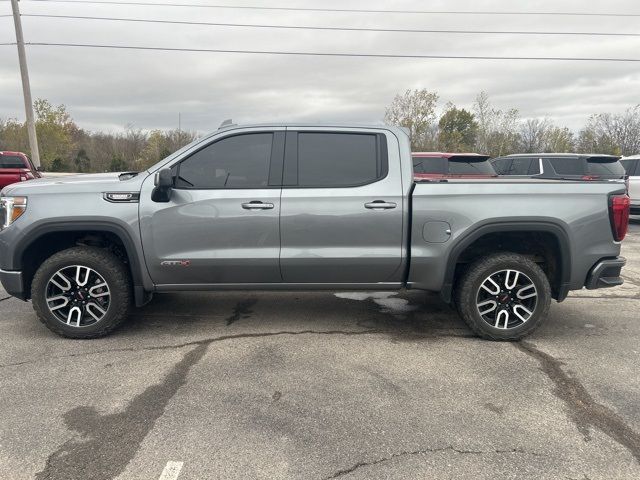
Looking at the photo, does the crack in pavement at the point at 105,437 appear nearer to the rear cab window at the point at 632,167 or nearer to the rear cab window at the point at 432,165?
the rear cab window at the point at 432,165

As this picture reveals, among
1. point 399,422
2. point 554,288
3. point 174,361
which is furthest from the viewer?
point 554,288

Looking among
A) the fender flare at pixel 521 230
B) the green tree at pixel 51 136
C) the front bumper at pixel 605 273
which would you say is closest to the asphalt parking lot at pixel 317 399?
the front bumper at pixel 605 273

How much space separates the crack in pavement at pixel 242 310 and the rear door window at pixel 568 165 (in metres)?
9.23

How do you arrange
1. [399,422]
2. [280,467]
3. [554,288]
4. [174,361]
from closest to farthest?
[280,467], [399,422], [174,361], [554,288]

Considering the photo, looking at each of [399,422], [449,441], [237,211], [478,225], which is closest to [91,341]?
[237,211]

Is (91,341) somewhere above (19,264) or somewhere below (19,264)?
below

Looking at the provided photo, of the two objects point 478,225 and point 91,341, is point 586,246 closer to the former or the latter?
point 478,225

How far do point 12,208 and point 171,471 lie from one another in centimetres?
295

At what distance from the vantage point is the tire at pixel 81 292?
4.14m

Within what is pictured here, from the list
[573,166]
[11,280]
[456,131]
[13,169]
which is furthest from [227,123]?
[456,131]

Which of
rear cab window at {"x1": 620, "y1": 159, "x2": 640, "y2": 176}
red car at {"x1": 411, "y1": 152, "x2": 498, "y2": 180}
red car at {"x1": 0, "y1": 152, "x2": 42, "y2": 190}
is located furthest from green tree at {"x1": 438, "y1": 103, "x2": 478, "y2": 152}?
Result: red car at {"x1": 0, "y1": 152, "x2": 42, "y2": 190}

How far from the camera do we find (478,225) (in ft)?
13.5

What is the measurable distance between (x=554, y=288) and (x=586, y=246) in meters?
0.50

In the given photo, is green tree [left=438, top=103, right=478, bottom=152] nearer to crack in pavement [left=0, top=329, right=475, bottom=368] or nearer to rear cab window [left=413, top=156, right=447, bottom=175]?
rear cab window [left=413, top=156, right=447, bottom=175]
